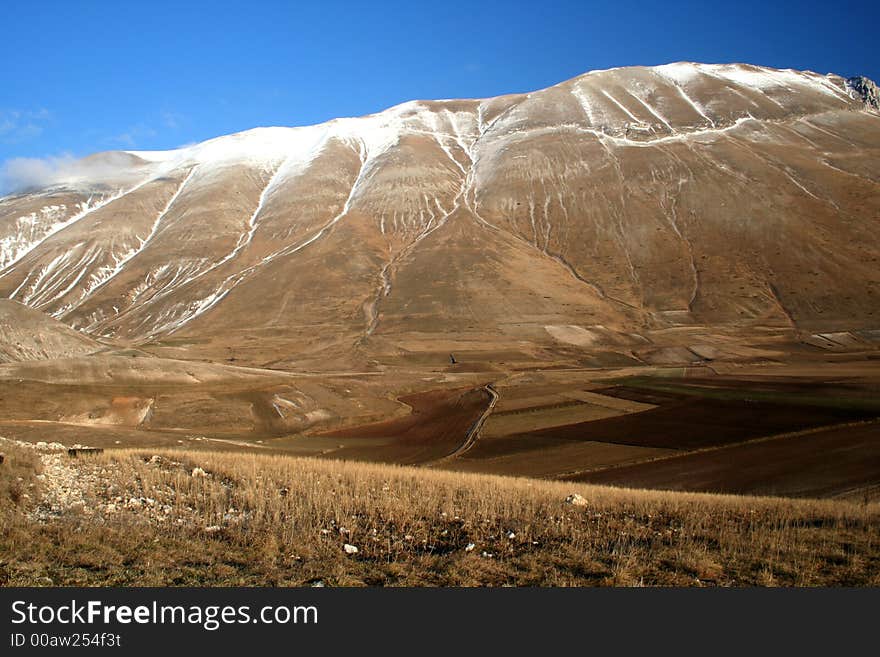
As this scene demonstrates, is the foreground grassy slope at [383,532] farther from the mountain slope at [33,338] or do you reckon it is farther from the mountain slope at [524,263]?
the mountain slope at [524,263]

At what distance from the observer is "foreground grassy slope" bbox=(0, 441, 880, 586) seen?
10.3 metres

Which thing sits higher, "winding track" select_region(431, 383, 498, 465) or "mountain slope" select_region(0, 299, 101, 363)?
"mountain slope" select_region(0, 299, 101, 363)

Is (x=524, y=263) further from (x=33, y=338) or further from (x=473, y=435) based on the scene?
(x=473, y=435)

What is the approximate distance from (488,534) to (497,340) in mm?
106181

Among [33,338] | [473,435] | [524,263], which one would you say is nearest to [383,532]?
[473,435]

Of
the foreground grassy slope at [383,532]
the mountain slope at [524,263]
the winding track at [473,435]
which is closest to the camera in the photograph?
the foreground grassy slope at [383,532]

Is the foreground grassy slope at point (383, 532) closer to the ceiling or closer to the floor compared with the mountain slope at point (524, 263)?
closer to the floor

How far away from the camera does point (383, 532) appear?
13.5 m

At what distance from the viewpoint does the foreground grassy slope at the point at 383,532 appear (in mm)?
10258

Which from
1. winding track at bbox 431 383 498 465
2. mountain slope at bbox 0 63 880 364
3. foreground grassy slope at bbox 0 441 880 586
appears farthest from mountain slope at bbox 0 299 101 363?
Answer: foreground grassy slope at bbox 0 441 880 586

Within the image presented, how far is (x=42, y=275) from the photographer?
603 ft

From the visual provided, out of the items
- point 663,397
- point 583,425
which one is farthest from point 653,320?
point 583,425

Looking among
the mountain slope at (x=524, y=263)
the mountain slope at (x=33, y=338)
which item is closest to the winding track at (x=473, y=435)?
the mountain slope at (x=33, y=338)

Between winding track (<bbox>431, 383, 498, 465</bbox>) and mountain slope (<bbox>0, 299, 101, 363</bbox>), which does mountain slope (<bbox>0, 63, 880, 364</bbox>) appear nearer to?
mountain slope (<bbox>0, 299, 101, 363</bbox>)
